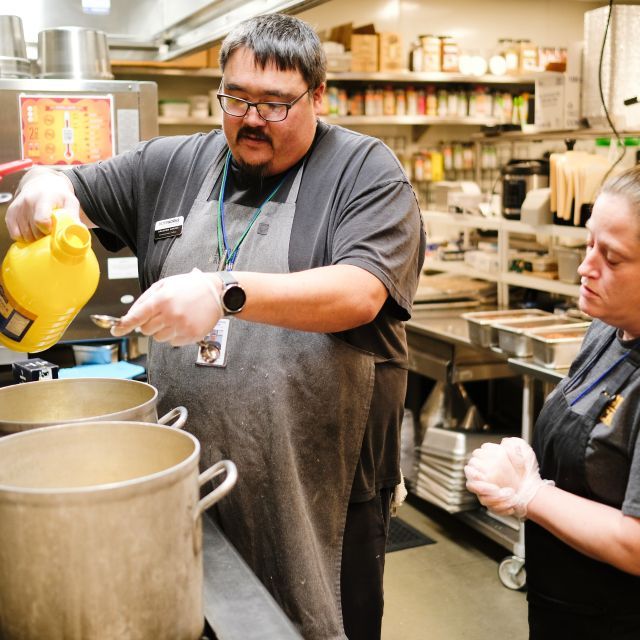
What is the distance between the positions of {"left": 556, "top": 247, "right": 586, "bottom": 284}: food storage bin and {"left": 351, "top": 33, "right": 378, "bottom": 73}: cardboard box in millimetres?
3318

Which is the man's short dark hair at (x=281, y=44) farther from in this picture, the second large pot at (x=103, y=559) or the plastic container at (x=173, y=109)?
the plastic container at (x=173, y=109)

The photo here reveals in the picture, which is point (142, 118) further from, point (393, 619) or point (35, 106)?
point (393, 619)

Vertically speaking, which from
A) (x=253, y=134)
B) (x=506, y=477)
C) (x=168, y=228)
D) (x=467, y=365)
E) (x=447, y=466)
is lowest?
(x=447, y=466)

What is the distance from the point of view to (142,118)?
315cm

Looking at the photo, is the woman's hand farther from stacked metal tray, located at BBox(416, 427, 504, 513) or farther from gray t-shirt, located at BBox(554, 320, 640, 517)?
stacked metal tray, located at BBox(416, 427, 504, 513)

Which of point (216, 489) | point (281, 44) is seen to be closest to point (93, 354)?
point (281, 44)

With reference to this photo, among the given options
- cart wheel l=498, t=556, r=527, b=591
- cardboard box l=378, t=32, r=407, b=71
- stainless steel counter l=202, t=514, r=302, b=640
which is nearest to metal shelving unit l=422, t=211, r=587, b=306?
cart wheel l=498, t=556, r=527, b=591

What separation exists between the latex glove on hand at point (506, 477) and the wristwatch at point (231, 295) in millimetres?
635

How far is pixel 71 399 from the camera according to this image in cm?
127

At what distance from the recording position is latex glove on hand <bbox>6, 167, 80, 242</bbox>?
1.35 meters

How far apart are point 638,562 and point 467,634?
1.92 metres

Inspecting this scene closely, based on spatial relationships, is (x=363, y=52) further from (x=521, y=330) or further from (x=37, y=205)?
(x=37, y=205)

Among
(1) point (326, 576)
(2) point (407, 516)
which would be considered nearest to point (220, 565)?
(1) point (326, 576)

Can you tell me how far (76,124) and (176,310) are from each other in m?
2.14
